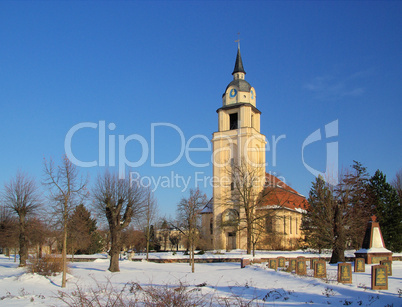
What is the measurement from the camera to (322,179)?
112 feet

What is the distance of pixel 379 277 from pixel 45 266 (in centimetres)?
1709

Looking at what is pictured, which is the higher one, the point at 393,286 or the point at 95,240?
the point at 393,286

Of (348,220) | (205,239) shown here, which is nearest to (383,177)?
(348,220)

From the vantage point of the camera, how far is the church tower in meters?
49.9

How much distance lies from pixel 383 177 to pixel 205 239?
23328mm

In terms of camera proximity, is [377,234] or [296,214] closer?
[377,234]

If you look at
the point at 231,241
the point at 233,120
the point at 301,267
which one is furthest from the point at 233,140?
the point at 301,267

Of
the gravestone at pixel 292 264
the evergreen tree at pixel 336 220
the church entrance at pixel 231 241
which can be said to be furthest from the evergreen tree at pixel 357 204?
the church entrance at pixel 231 241

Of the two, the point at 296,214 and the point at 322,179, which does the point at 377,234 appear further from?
the point at 296,214

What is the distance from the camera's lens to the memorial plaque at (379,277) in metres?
14.5

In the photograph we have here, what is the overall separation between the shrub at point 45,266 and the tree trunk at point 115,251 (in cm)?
515

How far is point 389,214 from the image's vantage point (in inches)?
1412

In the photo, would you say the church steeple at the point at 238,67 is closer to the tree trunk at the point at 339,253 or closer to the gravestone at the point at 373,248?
the tree trunk at the point at 339,253

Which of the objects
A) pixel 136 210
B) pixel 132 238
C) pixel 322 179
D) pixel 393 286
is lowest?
pixel 132 238
